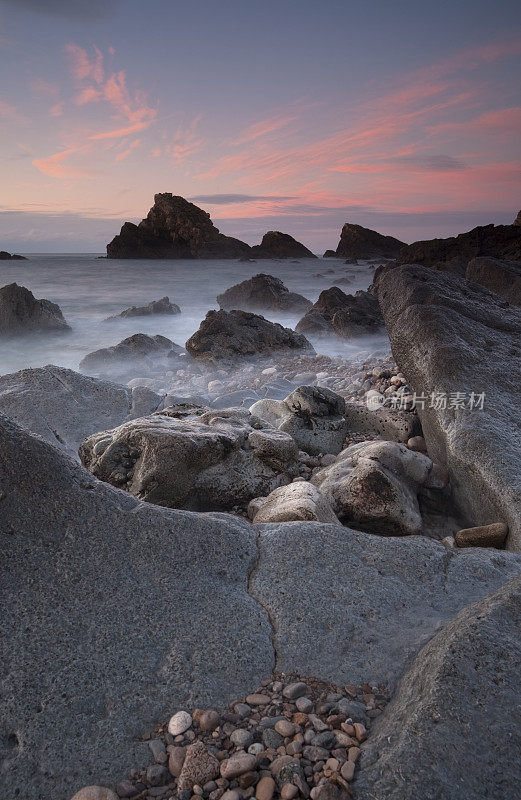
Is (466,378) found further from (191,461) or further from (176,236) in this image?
(176,236)

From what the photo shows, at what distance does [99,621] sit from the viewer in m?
1.89

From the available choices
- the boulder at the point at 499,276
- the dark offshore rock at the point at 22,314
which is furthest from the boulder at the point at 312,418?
the dark offshore rock at the point at 22,314

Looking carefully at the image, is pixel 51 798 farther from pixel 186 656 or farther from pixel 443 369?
pixel 443 369

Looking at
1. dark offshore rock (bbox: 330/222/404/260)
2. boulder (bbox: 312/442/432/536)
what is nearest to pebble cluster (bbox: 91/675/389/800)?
boulder (bbox: 312/442/432/536)

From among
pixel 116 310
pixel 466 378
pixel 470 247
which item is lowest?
pixel 116 310

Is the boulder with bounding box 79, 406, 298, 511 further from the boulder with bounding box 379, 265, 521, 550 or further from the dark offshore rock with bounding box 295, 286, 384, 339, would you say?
the dark offshore rock with bounding box 295, 286, 384, 339

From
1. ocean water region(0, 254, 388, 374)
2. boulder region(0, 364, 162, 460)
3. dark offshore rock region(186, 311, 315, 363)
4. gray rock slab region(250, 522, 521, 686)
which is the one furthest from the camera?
ocean water region(0, 254, 388, 374)

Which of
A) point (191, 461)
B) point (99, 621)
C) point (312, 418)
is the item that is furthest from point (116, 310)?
point (99, 621)

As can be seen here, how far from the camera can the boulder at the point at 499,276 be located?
8.85 meters

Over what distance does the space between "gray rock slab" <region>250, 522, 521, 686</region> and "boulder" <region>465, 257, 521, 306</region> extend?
744cm

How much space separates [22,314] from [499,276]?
11269 millimetres

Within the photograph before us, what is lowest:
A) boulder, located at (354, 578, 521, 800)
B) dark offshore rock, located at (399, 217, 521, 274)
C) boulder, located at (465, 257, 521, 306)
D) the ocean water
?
the ocean water

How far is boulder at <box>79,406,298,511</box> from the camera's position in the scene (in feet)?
11.2

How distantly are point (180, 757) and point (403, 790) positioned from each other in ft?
2.20
